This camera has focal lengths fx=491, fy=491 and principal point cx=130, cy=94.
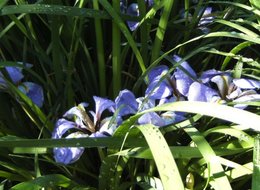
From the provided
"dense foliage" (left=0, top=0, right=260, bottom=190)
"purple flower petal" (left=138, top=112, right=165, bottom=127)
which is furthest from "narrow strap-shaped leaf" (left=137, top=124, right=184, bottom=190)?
"purple flower petal" (left=138, top=112, right=165, bottom=127)

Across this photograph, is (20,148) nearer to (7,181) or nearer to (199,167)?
(7,181)

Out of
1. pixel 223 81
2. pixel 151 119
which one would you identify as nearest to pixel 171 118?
pixel 151 119

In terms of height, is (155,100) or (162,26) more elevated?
(162,26)

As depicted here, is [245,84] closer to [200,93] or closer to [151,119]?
[200,93]

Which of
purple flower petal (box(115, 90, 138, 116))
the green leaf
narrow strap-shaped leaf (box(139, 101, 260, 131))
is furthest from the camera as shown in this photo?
purple flower petal (box(115, 90, 138, 116))

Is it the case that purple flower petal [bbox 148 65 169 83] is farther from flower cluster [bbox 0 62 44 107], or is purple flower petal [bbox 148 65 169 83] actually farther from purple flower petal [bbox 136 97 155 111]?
flower cluster [bbox 0 62 44 107]

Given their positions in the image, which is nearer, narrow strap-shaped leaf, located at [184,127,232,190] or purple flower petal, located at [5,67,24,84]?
narrow strap-shaped leaf, located at [184,127,232,190]
